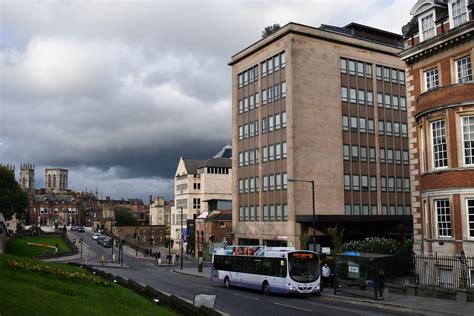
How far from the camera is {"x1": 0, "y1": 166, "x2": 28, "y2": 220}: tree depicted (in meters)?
96.4

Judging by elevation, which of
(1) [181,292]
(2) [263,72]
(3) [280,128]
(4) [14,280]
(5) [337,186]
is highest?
(2) [263,72]

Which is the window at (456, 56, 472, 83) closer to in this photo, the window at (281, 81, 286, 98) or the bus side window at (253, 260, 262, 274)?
the bus side window at (253, 260, 262, 274)

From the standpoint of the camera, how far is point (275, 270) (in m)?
33.1

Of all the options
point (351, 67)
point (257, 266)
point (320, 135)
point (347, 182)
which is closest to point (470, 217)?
point (257, 266)

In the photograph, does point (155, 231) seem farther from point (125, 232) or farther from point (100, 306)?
point (100, 306)

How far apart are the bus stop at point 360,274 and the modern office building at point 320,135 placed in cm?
2172

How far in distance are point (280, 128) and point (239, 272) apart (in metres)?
25.6

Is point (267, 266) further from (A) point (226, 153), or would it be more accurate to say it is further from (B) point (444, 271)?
(A) point (226, 153)

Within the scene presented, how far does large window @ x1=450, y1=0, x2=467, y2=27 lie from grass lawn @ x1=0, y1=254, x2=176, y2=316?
82.6ft

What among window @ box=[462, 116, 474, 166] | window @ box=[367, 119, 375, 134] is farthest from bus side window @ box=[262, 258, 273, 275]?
window @ box=[367, 119, 375, 134]

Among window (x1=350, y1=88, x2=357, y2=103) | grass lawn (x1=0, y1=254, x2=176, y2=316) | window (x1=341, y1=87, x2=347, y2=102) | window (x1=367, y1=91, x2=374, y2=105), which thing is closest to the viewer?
grass lawn (x1=0, y1=254, x2=176, y2=316)

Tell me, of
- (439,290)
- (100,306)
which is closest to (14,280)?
(100,306)

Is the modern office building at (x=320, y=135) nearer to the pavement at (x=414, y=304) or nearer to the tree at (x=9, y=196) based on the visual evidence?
the pavement at (x=414, y=304)

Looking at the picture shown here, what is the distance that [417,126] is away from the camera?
34.9 metres
